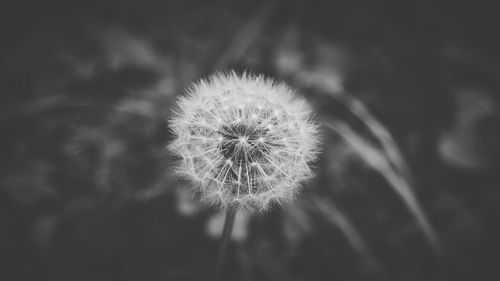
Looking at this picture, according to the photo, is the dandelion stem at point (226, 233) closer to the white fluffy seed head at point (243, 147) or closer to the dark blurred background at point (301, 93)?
the white fluffy seed head at point (243, 147)

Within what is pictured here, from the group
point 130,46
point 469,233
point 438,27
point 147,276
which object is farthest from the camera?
point 438,27

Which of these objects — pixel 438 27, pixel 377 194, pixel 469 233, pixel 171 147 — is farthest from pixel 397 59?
pixel 171 147

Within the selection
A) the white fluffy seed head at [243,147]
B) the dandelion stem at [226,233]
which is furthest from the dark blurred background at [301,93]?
the white fluffy seed head at [243,147]

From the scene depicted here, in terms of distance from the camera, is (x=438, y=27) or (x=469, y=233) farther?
(x=438, y=27)

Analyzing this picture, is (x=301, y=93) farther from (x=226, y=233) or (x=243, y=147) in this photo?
(x=226, y=233)

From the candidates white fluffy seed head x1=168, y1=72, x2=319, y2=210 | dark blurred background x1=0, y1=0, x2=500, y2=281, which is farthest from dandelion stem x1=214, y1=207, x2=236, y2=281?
dark blurred background x1=0, y1=0, x2=500, y2=281

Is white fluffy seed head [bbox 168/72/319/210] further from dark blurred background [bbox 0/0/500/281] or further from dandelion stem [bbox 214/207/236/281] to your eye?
dark blurred background [bbox 0/0/500/281]

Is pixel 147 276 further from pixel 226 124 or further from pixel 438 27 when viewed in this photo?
pixel 438 27

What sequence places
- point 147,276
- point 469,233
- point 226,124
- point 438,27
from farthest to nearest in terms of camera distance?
point 438,27
point 469,233
point 147,276
point 226,124

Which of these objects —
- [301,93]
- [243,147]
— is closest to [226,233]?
[243,147]
